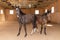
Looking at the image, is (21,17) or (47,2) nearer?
(21,17)

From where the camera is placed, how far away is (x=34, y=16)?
2.58m

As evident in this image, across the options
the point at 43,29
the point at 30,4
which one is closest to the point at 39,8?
the point at 30,4

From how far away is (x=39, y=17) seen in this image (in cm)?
265

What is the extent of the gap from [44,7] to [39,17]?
1441 mm

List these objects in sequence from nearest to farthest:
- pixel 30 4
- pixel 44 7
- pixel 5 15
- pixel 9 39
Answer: pixel 9 39, pixel 30 4, pixel 44 7, pixel 5 15

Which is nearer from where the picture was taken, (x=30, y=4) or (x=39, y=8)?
(x=30, y=4)

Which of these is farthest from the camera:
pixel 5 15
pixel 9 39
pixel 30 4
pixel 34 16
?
pixel 5 15

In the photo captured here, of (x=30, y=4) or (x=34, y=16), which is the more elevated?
(x=30, y=4)

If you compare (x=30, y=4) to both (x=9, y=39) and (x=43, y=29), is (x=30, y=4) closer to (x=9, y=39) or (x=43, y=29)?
(x=43, y=29)

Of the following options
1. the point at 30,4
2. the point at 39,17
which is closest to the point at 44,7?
the point at 30,4

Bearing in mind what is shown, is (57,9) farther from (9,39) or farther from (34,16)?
(9,39)

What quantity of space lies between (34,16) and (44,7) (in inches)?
60.0

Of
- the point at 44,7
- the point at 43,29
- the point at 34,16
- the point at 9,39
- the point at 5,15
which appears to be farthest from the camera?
the point at 5,15

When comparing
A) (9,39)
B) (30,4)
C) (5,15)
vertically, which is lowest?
(9,39)
